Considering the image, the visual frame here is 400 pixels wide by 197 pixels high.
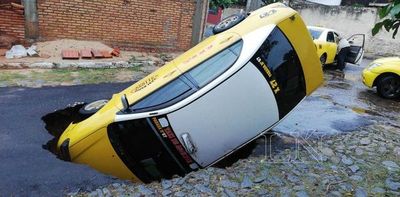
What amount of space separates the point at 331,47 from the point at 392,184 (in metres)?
9.67

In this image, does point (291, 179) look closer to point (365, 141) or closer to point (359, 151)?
point (359, 151)

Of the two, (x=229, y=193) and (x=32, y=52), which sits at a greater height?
(x=229, y=193)

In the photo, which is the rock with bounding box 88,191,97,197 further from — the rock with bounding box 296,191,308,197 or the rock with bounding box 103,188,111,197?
the rock with bounding box 296,191,308,197

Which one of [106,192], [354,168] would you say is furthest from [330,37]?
[106,192]

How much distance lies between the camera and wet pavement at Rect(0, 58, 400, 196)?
163 inches

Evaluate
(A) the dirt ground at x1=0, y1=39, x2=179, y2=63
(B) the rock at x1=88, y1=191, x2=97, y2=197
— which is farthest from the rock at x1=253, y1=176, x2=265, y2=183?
(A) the dirt ground at x1=0, y1=39, x2=179, y2=63

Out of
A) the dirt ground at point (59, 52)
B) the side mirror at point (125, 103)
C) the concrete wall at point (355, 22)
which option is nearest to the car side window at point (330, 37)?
the dirt ground at point (59, 52)

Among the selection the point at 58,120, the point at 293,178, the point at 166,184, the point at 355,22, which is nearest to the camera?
the point at 166,184

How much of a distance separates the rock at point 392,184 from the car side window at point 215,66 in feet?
7.43

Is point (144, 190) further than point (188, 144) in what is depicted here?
No

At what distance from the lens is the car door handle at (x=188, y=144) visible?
13.9 ft

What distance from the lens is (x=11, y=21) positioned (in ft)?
31.7

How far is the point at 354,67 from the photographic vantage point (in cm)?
1490

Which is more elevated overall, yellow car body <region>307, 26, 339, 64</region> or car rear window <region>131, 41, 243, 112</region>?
car rear window <region>131, 41, 243, 112</region>
